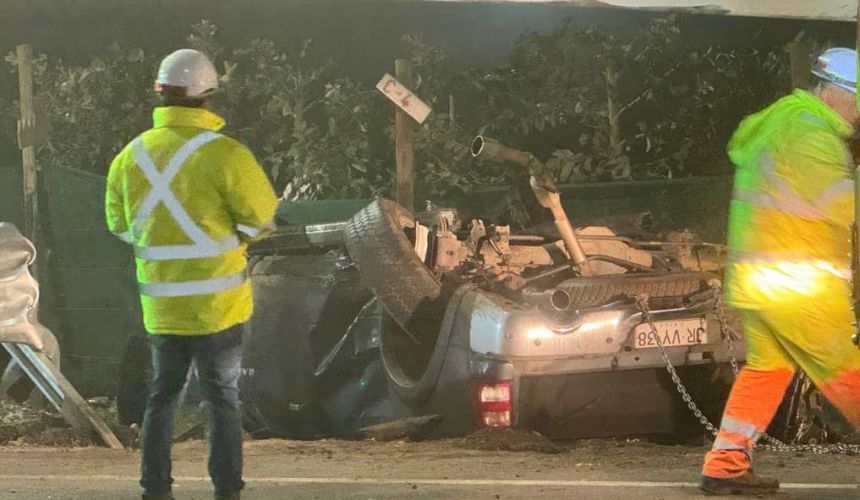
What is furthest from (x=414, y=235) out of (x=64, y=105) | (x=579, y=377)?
(x=64, y=105)

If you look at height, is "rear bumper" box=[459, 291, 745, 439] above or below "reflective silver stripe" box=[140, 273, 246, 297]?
below

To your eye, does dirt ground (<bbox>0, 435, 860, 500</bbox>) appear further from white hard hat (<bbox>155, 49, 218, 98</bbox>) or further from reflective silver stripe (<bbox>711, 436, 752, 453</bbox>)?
white hard hat (<bbox>155, 49, 218, 98</bbox>)

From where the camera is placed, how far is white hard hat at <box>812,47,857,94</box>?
5043 mm

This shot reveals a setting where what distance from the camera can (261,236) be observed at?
500 centimetres

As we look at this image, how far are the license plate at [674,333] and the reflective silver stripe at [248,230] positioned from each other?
7.45 ft

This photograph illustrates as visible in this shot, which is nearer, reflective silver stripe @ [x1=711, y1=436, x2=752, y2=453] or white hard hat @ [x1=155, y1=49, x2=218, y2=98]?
white hard hat @ [x1=155, y1=49, x2=218, y2=98]

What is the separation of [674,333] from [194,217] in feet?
8.78

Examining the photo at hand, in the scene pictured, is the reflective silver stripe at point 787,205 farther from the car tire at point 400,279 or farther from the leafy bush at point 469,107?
the leafy bush at point 469,107

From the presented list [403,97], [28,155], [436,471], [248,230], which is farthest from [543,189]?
[28,155]

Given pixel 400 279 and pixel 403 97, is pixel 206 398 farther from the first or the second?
pixel 403 97

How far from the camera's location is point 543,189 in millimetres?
7512

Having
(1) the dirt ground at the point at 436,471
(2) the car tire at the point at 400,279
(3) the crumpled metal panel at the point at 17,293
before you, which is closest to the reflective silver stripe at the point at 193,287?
(1) the dirt ground at the point at 436,471

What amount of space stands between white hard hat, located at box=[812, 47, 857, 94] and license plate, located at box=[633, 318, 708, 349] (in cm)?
180

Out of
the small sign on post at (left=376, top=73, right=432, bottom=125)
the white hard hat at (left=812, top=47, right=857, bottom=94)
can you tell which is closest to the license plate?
the white hard hat at (left=812, top=47, right=857, bottom=94)
